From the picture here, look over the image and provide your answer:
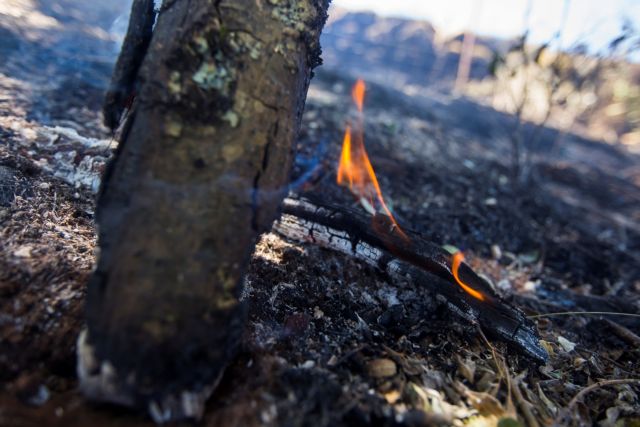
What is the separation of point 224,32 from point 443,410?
1917mm

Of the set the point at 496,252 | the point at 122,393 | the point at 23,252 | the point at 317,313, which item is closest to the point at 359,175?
the point at 496,252

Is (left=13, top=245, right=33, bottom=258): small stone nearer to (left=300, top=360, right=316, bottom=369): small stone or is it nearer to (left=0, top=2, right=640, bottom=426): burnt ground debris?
(left=0, top=2, right=640, bottom=426): burnt ground debris

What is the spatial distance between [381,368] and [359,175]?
2563 mm

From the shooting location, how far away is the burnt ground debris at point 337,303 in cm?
137

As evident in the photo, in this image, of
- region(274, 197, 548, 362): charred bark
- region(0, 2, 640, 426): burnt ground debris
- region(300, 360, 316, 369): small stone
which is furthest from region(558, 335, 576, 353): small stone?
region(300, 360, 316, 369): small stone

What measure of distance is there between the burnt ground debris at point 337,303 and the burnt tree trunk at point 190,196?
0.62 feet

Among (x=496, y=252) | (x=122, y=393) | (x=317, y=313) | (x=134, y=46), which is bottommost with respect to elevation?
(x=122, y=393)

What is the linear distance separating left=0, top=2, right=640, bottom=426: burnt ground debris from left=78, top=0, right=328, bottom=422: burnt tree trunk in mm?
188

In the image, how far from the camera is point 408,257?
2.28m

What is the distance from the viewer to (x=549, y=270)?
3461 mm

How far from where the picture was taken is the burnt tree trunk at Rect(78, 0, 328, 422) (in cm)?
119

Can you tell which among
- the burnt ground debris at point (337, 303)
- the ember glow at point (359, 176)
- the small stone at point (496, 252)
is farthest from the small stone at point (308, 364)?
the small stone at point (496, 252)

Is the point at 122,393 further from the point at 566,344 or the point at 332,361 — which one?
the point at 566,344

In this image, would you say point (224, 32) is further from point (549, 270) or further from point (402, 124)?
point (402, 124)
